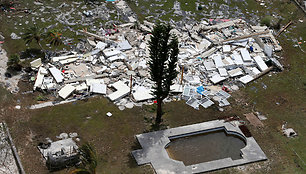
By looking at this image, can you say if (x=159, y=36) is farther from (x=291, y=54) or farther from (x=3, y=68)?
(x=291, y=54)

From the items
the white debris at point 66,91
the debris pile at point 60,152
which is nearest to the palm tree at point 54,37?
the white debris at point 66,91

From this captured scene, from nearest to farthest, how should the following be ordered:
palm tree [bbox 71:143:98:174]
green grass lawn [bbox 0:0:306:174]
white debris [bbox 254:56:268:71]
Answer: palm tree [bbox 71:143:98:174] → green grass lawn [bbox 0:0:306:174] → white debris [bbox 254:56:268:71]

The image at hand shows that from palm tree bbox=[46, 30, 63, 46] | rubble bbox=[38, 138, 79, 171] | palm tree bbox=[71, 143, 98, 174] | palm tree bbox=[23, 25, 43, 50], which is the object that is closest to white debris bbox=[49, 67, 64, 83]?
palm tree bbox=[23, 25, 43, 50]

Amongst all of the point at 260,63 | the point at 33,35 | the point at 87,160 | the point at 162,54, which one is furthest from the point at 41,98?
the point at 260,63

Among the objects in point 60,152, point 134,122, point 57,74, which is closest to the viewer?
point 60,152

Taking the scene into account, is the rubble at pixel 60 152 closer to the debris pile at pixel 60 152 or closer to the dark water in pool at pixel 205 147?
the debris pile at pixel 60 152

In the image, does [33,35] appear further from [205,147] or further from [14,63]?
[205,147]

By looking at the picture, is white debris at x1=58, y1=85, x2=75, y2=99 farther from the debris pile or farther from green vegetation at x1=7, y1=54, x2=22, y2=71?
green vegetation at x1=7, y1=54, x2=22, y2=71
